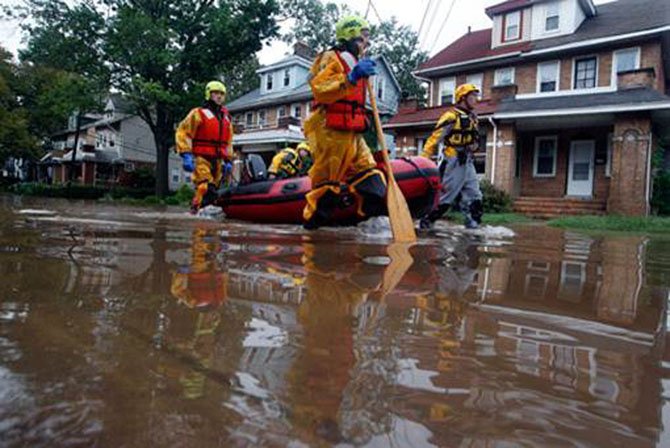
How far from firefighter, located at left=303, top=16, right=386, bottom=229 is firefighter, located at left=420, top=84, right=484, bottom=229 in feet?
5.28

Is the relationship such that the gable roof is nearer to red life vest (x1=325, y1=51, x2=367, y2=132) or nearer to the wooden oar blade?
red life vest (x1=325, y1=51, x2=367, y2=132)

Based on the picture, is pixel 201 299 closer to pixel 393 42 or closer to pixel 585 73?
pixel 585 73

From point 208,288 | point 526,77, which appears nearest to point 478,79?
point 526,77

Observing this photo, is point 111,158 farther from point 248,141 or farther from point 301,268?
point 301,268

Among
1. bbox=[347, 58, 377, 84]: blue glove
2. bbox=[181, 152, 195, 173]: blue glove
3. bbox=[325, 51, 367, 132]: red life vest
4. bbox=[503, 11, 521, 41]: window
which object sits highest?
bbox=[503, 11, 521, 41]: window

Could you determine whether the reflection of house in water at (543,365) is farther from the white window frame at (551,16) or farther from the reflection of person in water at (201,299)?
the white window frame at (551,16)

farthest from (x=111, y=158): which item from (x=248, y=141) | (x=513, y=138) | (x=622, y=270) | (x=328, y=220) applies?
(x=622, y=270)

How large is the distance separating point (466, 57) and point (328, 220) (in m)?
18.7

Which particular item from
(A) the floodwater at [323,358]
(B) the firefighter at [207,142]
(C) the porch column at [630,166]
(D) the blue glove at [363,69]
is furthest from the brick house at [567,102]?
(A) the floodwater at [323,358]

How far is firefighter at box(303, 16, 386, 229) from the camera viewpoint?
191 inches

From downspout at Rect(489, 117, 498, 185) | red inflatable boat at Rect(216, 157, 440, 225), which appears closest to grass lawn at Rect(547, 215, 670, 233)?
red inflatable boat at Rect(216, 157, 440, 225)

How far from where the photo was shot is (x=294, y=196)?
6.71m

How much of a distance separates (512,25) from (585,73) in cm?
417

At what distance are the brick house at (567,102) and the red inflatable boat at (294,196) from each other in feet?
37.8
